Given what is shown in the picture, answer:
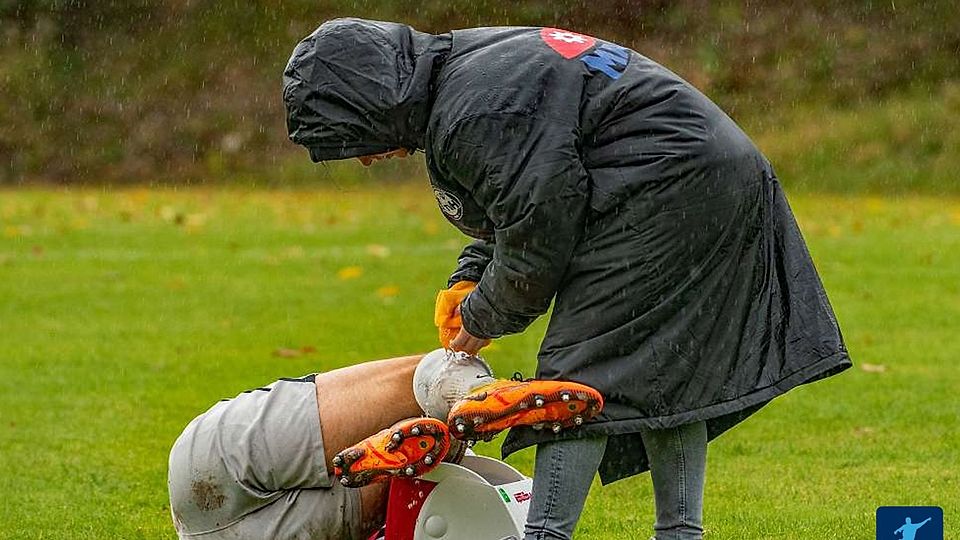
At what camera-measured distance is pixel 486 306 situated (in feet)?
10.7

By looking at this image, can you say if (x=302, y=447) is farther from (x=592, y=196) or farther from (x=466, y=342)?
(x=592, y=196)

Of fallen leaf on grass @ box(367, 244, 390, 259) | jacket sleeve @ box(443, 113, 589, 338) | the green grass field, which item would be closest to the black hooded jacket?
jacket sleeve @ box(443, 113, 589, 338)

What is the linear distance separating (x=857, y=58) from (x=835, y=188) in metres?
2.92

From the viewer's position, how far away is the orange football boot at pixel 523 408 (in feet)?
10.3

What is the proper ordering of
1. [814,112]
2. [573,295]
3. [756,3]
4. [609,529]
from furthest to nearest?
[756,3] → [814,112] → [609,529] → [573,295]

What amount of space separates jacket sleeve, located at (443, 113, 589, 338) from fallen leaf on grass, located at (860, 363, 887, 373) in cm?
381

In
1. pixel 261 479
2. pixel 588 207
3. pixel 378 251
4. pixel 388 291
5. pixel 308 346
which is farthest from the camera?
pixel 378 251

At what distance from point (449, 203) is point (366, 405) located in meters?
0.59

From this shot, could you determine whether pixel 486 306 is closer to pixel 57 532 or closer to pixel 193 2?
pixel 57 532

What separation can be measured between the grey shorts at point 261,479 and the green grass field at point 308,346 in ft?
2.75

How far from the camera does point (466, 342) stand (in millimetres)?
3439

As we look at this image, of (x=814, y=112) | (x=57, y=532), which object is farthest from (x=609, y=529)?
(x=814, y=112)

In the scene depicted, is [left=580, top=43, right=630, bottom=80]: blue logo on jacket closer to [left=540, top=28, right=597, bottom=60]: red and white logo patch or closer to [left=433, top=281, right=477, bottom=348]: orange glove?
[left=540, top=28, right=597, bottom=60]: red and white logo patch

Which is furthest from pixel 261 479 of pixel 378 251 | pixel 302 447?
pixel 378 251
